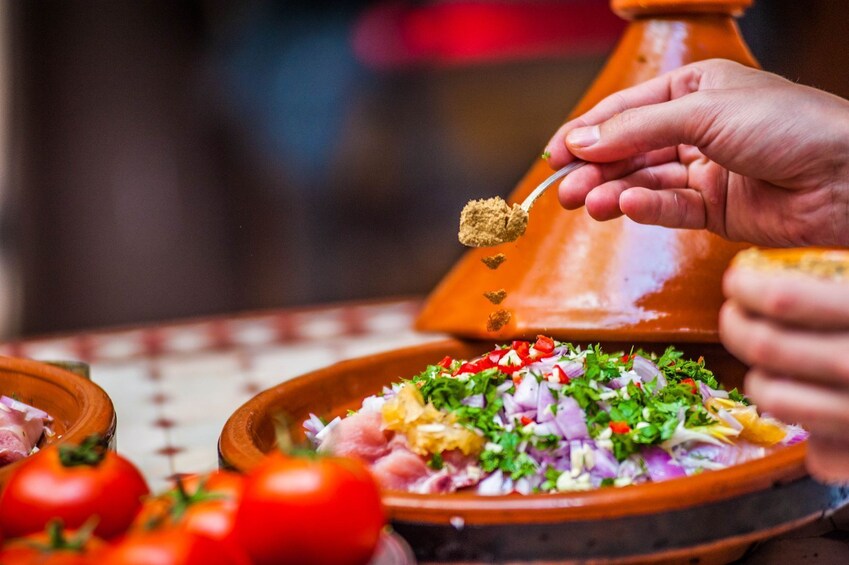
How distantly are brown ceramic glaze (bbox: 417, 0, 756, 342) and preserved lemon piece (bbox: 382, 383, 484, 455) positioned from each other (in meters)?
0.54

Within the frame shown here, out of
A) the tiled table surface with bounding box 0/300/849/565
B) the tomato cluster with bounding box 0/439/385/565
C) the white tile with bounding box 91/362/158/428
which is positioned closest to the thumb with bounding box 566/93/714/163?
the tiled table surface with bounding box 0/300/849/565

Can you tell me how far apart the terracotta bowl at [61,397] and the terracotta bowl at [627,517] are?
234mm

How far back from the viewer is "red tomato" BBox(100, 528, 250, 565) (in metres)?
0.91

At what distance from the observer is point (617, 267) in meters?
2.12

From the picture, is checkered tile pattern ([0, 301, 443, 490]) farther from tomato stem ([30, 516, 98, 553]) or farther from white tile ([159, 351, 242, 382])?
tomato stem ([30, 516, 98, 553])

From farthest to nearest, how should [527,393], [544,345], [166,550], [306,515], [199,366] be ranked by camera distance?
[199,366] → [544,345] → [527,393] → [306,515] → [166,550]

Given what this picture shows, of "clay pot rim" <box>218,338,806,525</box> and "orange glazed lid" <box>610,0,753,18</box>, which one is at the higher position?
"orange glazed lid" <box>610,0,753,18</box>

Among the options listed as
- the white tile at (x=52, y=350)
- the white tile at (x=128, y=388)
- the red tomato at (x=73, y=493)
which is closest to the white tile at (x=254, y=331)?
the white tile at (x=128, y=388)

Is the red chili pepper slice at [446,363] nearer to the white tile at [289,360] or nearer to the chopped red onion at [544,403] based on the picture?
the chopped red onion at [544,403]

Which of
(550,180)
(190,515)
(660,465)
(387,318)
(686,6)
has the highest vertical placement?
(686,6)

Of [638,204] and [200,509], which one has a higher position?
[638,204]

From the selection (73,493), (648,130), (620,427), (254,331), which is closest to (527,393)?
Answer: (620,427)

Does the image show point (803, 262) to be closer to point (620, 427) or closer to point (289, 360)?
point (620, 427)

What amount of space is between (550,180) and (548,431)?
1.98 feet
